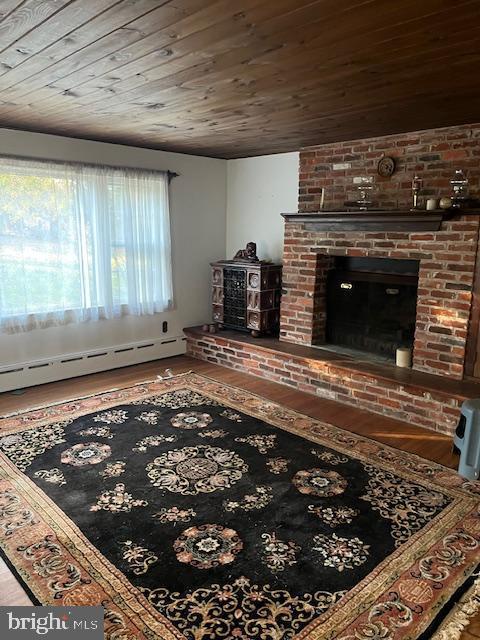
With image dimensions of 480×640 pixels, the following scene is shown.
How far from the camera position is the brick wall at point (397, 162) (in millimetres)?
3629

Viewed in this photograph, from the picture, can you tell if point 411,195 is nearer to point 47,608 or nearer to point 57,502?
point 57,502

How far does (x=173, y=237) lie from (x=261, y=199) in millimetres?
1104

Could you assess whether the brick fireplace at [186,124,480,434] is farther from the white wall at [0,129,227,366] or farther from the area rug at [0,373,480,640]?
the white wall at [0,129,227,366]

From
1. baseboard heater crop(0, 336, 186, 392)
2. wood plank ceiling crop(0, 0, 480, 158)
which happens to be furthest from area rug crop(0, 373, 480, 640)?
wood plank ceiling crop(0, 0, 480, 158)

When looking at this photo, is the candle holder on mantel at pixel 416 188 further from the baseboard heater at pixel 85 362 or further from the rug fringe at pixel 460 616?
the baseboard heater at pixel 85 362

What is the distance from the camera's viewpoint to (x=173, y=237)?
5.37m

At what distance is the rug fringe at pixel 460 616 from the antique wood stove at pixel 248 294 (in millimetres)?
3382

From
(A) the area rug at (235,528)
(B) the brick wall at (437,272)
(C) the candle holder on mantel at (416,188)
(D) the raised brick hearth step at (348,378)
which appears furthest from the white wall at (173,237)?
(C) the candle holder on mantel at (416,188)

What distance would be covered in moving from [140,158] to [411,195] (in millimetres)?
2767

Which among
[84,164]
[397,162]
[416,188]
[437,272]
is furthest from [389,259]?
[84,164]

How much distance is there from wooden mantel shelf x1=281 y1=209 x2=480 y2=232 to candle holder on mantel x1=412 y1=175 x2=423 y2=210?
16 centimetres

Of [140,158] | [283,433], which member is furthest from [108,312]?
[283,433]

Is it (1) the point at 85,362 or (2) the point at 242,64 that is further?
(1) the point at 85,362

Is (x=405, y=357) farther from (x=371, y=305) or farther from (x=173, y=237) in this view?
(x=173, y=237)
